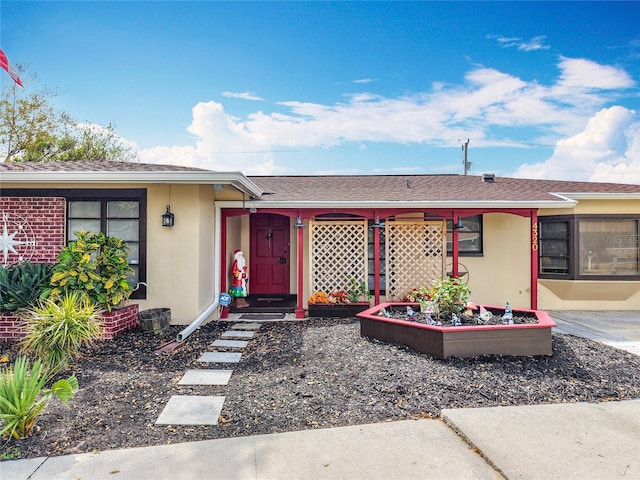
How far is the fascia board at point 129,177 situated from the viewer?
6.17 metres

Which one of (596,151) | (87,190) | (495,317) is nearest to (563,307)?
(495,317)

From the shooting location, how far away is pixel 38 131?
21.0 m

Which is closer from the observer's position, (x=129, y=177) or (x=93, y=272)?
(x=93, y=272)

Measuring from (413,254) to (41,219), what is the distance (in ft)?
23.6

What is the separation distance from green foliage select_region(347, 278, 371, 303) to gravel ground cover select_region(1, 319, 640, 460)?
2532 millimetres

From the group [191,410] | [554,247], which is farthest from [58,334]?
[554,247]

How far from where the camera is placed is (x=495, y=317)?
221 inches

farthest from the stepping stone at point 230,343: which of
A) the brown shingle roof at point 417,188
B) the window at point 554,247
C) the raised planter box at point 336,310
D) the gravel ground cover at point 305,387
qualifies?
the window at point 554,247

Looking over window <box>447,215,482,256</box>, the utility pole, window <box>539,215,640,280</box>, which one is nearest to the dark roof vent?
window <box>447,215,482,256</box>

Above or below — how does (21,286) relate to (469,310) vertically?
above

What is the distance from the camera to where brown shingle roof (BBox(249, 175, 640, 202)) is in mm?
8375

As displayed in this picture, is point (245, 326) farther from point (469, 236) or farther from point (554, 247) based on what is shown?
point (554, 247)

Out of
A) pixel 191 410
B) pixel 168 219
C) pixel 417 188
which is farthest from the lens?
pixel 417 188

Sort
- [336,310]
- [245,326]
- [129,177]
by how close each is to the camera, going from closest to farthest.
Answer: [129,177], [245,326], [336,310]
